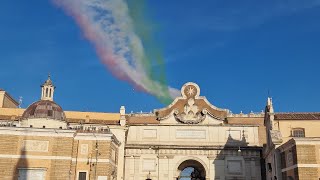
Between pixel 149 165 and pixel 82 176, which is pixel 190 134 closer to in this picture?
pixel 149 165

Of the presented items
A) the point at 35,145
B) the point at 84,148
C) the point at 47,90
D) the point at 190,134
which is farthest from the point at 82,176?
the point at 190,134

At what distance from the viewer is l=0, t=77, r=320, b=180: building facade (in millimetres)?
40875

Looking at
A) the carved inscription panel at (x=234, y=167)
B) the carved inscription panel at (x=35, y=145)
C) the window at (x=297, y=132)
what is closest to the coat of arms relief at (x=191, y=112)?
the carved inscription panel at (x=234, y=167)

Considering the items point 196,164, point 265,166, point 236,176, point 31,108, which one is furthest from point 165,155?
point 31,108

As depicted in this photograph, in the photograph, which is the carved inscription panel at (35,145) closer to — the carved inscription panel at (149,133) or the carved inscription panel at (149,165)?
the carved inscription panel at (149,165)

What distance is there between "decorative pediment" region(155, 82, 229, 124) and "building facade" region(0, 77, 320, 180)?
0.13 meters

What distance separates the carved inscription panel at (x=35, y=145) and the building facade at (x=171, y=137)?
0.52 meters

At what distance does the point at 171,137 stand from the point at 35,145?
61.9 ft

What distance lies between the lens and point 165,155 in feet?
171

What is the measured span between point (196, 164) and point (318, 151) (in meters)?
20.4

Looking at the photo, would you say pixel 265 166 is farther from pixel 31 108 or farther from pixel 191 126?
pixel 31 108

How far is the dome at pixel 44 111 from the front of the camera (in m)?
44.2

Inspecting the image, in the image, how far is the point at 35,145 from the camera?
3956cm

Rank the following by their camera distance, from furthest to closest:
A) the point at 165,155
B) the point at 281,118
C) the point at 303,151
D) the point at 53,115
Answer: the point at 165,155
the point at 281,118
the point at 53,115
the point at 303,151
